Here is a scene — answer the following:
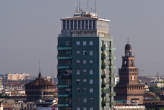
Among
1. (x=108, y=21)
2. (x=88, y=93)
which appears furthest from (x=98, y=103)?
(x=108, y=21)

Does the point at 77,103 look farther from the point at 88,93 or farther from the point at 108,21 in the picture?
the point at 108,21

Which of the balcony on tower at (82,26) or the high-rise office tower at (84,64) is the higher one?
the balcony on tower at (82,26)

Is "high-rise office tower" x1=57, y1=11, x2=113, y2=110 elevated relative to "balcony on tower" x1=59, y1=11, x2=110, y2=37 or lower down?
lower down

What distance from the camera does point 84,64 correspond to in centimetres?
15662

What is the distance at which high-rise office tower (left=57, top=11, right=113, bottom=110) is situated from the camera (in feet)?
513

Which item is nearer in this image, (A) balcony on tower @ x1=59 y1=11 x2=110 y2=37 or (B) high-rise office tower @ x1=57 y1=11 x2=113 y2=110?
(B) high-rise office tower @ x1=57 y1=11 x2=113 y2=110

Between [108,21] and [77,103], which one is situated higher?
[108,21]

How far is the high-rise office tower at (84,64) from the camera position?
156 meters

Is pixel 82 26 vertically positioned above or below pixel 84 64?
above

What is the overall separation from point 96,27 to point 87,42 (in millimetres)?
2209

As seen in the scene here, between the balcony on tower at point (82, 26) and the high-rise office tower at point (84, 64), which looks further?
the balcony on tower at point (82, 26)

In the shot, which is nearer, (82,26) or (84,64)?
(84,64)

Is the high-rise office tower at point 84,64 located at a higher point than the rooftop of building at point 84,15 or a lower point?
lower

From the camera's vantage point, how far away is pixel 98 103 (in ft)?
513
